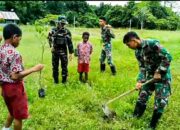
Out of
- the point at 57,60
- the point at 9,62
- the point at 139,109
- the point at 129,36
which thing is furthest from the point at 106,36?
the point at 9,62

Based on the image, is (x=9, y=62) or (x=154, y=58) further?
(x=154, y=58)

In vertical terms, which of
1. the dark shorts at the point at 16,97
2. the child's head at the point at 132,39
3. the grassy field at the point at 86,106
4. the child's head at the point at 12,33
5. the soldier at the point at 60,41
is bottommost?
the grassy field at the point at 86,106

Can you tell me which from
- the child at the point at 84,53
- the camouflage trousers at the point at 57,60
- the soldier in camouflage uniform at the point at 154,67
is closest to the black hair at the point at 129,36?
the soldier in camouflage uniform at the point at 154,67

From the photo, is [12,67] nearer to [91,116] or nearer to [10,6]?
[91,116]

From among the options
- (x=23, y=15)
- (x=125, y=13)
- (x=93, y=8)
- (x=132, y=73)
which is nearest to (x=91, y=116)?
(x=132, y=73)

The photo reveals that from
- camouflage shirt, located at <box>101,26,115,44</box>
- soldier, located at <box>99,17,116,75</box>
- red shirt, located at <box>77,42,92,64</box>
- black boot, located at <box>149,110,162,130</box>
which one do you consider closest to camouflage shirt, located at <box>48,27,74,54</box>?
red shirt, located at <box>77,42,92,64</box>

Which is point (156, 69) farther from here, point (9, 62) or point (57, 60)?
point (57, 60)

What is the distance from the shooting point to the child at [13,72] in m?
5.51

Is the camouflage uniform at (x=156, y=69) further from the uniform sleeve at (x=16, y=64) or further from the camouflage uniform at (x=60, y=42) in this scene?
the camouflage uniform at (x=60, y=42)

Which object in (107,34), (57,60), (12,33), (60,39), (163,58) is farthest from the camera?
(107,34)

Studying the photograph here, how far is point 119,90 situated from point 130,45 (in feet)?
12.9

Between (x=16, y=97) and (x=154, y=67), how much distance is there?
2734mm

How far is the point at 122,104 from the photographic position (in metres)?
8.55

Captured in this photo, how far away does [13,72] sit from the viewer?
549 centimetres
